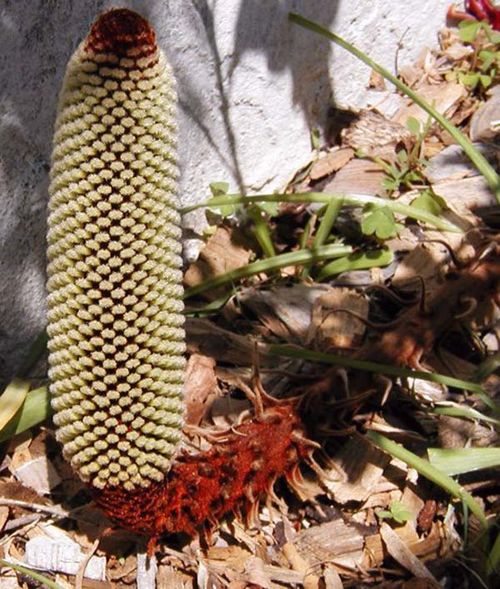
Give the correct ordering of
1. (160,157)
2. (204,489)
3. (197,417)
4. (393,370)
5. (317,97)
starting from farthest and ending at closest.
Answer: (317,97), (197,417), (393,370), (204,489), (160,157)

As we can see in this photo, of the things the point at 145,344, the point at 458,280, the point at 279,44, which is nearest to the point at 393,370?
the point at 458,280

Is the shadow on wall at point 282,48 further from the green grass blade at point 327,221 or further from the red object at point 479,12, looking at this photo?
the red object at point 479,12

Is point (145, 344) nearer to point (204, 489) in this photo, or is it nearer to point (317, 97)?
point (204, 489)

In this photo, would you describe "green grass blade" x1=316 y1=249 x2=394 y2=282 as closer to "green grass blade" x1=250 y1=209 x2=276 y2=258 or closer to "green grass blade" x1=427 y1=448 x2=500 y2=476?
"green grass blade" x1=250 y1=209 x2=276 y2=258

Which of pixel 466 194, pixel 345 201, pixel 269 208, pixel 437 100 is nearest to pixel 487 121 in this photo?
pixel 437 100

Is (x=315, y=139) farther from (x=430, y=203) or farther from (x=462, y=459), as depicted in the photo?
(x=462, y=459)

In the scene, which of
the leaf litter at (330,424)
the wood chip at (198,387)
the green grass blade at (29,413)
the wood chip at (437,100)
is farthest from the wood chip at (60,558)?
the wood chip at (437,100)
